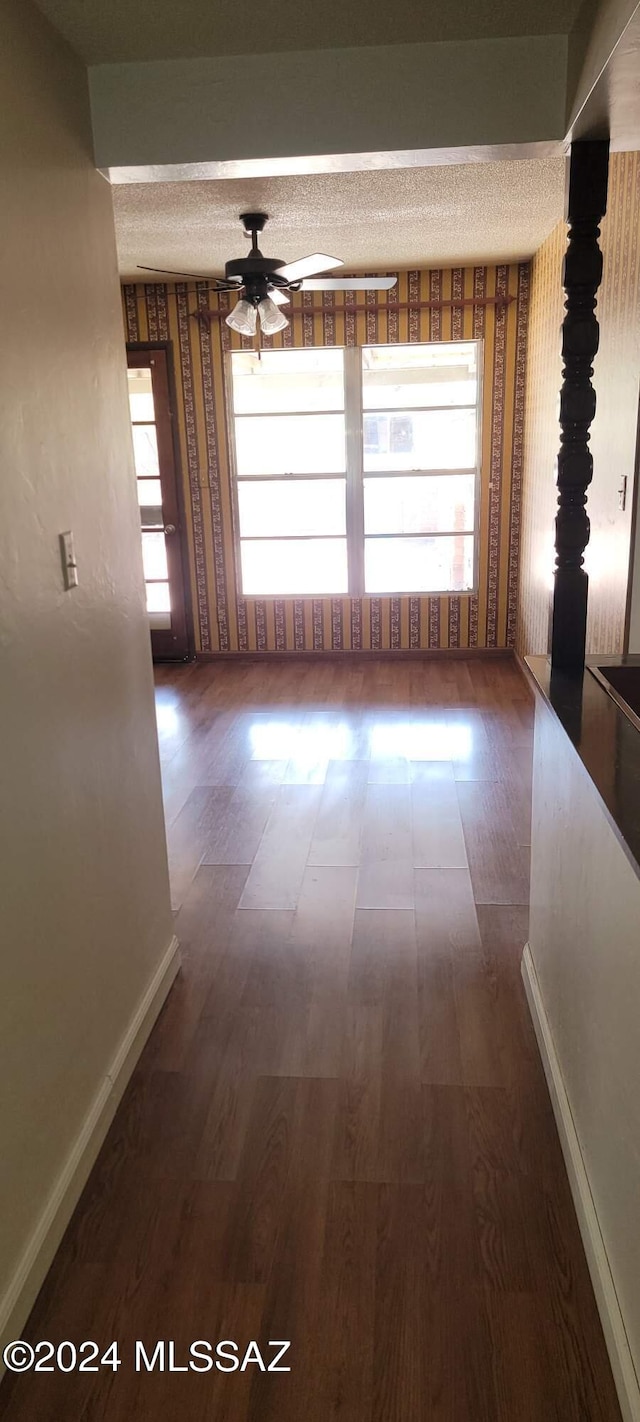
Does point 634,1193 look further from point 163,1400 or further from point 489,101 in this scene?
point 489,101

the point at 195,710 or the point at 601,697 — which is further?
the point at 195,710

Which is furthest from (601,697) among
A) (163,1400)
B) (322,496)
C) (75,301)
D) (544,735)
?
(322,496)

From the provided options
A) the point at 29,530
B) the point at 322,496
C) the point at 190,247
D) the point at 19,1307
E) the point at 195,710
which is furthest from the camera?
the point at 322,496

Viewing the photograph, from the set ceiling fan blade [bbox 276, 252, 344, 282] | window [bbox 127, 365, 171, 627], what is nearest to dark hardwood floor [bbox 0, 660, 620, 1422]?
ceiling fan blade [bbox 276, 252, 344, 282]

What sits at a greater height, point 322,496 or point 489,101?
point 489,101

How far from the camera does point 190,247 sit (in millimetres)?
4836

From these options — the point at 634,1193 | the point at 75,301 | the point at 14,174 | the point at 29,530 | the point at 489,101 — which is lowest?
the point at 634,1193

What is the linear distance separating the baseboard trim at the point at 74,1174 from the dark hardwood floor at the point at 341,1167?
0.04 metres

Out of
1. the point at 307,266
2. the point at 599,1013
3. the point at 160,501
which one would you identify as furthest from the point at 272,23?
the point at 160,501

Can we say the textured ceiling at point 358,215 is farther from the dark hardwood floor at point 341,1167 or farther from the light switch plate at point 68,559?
the dark hardwood floor at point 341,1167

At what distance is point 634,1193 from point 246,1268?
2.53 ft

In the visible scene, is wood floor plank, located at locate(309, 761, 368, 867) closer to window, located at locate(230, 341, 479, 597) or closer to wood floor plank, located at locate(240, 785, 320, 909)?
wood floor plank, located at locate(240, 785, 320, 909)

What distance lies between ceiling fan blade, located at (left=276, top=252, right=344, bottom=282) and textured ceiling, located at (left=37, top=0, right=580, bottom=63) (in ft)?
6.54

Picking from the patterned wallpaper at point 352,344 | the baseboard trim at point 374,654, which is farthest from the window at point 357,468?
the baseboard trim at point 374,654
